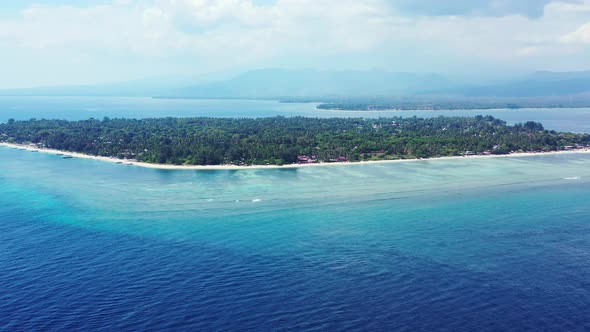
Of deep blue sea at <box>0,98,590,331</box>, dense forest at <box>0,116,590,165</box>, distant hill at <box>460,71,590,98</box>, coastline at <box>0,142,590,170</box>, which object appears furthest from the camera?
distant hill at <box>460,71,590,98</box>

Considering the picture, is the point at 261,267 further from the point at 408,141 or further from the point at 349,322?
the point at 408,141

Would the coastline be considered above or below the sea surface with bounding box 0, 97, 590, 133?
below

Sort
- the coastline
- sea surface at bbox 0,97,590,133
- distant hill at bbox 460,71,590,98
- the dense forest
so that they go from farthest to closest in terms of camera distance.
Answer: distant hill at bbox 460,71,590,98 → sea surface at bbox 0,97,590,133 → the dense forest → the coastline

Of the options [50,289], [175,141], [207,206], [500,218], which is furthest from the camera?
[175,141]

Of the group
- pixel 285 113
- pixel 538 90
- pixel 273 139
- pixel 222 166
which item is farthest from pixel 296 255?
pixel 538 90

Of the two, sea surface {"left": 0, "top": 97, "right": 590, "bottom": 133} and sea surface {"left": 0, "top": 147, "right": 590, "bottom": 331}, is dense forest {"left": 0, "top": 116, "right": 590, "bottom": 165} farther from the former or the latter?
sea surface {"left": 0, "top": 97, "right": 590, "bottom": 133}

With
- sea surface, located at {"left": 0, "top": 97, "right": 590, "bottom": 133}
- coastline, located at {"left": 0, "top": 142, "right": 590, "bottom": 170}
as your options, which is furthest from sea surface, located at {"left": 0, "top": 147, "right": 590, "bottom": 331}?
sea surface, located at {"left": 0, "top": 97, "right": 590, "bottom": 133}

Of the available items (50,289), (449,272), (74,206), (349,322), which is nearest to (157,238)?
(50,289)
